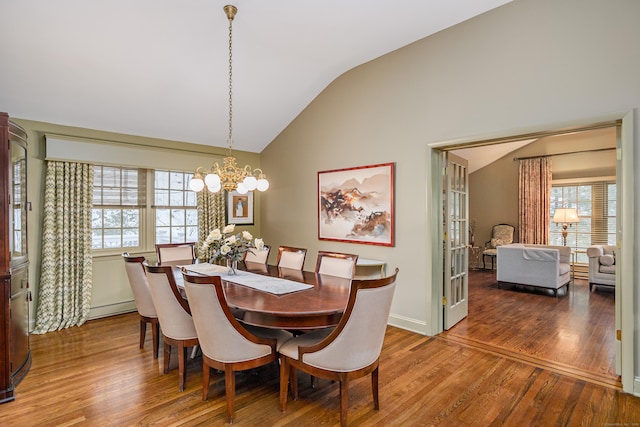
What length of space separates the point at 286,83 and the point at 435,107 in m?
2.03

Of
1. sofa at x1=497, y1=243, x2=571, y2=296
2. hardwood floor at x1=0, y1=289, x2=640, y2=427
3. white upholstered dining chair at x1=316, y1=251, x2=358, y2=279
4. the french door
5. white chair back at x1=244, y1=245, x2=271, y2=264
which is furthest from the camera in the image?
sofa at x1=497, y1=243, x2=571, y2=296

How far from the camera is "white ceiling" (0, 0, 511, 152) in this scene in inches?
120

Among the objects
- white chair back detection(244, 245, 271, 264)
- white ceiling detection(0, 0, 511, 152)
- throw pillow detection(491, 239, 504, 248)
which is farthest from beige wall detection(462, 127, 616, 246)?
white chair back detection(244, 245, 271, 264)

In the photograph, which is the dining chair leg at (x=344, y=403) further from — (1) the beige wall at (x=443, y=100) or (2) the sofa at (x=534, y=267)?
(2) the sofa at (x=534, y=267)

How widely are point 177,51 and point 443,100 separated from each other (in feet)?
9.47

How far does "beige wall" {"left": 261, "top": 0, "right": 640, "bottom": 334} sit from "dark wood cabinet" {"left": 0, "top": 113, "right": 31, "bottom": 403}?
3308 mm

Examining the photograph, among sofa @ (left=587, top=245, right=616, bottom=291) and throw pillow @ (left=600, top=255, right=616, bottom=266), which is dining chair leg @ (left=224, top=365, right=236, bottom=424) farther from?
throw pillow @ (left=600, top=255, right=616, bottom=266)

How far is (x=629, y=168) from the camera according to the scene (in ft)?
8.32

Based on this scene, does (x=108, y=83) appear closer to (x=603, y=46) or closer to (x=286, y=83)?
→ (x=286, y=83)

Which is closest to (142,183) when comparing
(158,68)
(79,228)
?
(79,228)

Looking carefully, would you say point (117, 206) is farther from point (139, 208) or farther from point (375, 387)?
point (375, 387)

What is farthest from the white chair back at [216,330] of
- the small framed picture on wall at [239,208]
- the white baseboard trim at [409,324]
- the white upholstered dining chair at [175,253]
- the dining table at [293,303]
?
the small framed picture on wall at [239,208]

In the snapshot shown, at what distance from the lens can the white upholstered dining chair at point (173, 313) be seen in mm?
2553

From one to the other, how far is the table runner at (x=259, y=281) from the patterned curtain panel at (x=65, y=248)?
67.7 inches
